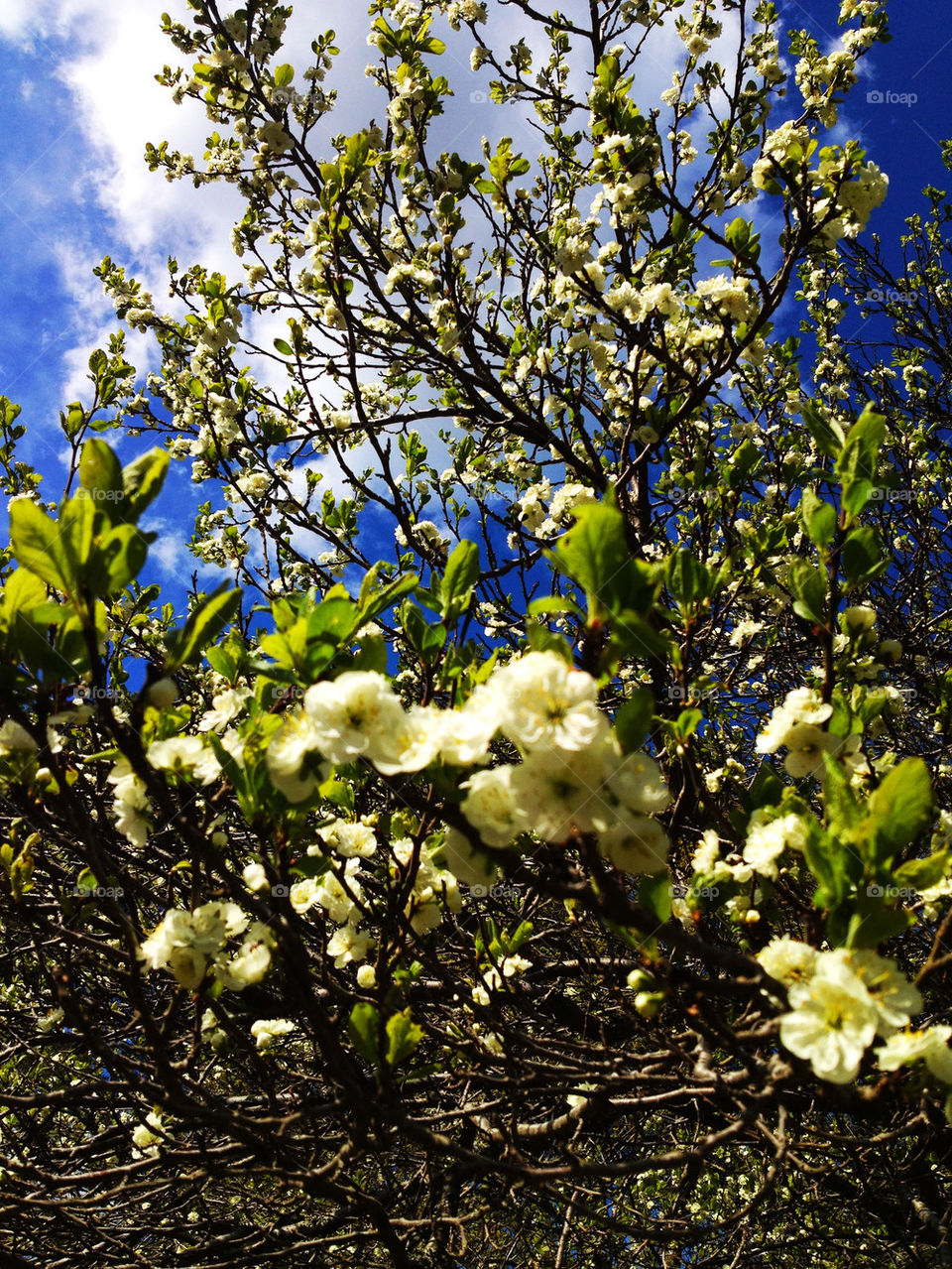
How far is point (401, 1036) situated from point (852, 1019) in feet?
2.69

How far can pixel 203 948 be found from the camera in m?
1.51

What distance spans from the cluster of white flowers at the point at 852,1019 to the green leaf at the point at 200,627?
1.16m

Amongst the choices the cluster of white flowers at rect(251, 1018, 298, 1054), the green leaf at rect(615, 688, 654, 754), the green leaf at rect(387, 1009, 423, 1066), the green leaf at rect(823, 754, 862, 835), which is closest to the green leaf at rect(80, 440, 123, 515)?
the green leaf at rect(615, 688, 654, 754)

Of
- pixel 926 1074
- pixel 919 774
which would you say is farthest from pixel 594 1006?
pixel 919 774

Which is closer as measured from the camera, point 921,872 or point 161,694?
point 921,872

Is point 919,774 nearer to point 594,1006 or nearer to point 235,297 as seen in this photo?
point 594,1006

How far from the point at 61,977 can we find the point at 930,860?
1.68 m

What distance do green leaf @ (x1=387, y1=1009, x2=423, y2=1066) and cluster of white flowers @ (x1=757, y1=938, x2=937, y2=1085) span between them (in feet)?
2.28

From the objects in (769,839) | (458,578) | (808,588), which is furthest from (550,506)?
(769,839)

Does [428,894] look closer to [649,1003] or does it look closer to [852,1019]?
[649,1003]

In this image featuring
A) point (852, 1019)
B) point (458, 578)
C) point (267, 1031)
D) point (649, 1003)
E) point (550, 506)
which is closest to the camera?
point (852, 1019)

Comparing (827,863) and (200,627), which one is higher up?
(200,627)

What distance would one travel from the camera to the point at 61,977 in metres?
1.54

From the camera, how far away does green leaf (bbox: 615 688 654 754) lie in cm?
118
